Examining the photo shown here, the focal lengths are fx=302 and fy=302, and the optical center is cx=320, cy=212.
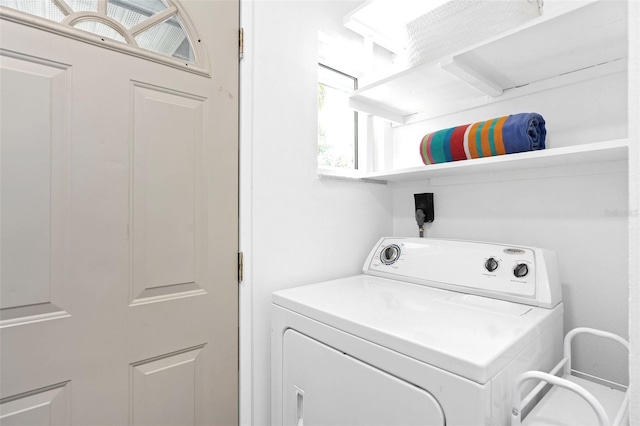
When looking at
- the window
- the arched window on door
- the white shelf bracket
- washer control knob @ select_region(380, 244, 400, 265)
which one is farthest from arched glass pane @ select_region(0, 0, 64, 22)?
washer control knob @ select_region(380, 244, 400, 265)

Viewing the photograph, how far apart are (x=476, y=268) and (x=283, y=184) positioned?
2.90ft

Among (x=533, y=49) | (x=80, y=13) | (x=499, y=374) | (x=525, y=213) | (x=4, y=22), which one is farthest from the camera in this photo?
(x=525, y=213)

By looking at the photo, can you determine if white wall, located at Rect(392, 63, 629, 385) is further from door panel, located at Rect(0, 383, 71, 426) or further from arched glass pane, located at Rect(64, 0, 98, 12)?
door panel, located at Rect(0, 383, 71, 426)

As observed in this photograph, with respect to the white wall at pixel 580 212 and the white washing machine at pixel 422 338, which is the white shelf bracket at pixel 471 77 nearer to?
the white wall at pixel 580 212

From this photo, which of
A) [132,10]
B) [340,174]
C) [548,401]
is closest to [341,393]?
[548,401]

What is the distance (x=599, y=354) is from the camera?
3.75ft

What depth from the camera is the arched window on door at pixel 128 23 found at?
0.88m

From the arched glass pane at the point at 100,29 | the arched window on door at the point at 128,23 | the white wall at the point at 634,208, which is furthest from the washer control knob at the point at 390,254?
the arched glass pane at the point at 100,29

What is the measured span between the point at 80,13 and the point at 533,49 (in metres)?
1.51

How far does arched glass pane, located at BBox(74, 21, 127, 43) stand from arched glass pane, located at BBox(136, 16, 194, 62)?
0.06 meters

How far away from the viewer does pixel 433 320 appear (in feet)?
2.98

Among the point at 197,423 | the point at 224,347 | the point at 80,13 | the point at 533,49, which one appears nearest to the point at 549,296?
the point at 533,49

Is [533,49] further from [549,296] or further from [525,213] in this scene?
[549,296]

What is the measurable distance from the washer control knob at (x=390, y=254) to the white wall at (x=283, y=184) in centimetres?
17
